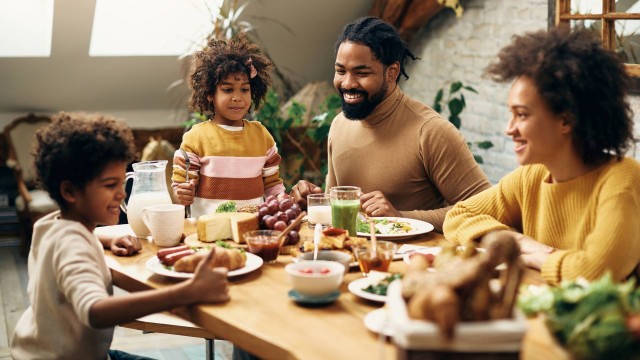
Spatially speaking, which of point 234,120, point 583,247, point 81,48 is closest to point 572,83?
point 583,247

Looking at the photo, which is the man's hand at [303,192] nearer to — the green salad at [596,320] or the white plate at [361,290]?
the white plate at [361,290]

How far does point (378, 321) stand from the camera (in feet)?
5.30

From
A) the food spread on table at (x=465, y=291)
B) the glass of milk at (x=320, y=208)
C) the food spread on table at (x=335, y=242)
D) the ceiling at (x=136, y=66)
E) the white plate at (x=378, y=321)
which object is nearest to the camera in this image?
the food spread on table at (x=465, y=291)

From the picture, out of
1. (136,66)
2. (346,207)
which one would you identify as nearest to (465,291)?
(346,207)

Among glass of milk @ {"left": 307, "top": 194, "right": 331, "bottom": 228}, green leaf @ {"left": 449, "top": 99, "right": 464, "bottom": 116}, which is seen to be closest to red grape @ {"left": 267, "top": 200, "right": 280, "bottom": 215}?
glass of milk @ {"left": 307, "top": 194, "right": 331, "bottom": 228}

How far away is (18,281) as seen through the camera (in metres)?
5.02

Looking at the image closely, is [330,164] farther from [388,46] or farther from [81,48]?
[81,48]

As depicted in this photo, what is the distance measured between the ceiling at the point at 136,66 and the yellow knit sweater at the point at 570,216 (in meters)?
3.73

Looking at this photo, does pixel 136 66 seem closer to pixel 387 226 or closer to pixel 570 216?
pixel 387 226

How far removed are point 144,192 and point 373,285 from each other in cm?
Answer: 96

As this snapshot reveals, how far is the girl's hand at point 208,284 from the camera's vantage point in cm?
179

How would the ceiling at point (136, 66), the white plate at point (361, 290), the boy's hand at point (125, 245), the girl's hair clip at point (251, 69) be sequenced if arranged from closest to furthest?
1. the white plate at point (361, 290)
2. the boy's hand at point (125, 245)
3. the girl's hair clip at point (251, 69)
4. the ceiling at point (136, 66)

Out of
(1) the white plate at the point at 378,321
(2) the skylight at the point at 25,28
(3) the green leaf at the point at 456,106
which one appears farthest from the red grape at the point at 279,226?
(2) the skylight at the point at 25,28

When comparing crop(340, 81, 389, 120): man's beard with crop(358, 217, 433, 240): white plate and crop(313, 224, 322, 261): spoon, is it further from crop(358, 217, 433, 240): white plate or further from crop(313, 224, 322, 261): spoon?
crop(313, 224, 322, 261): spoon
